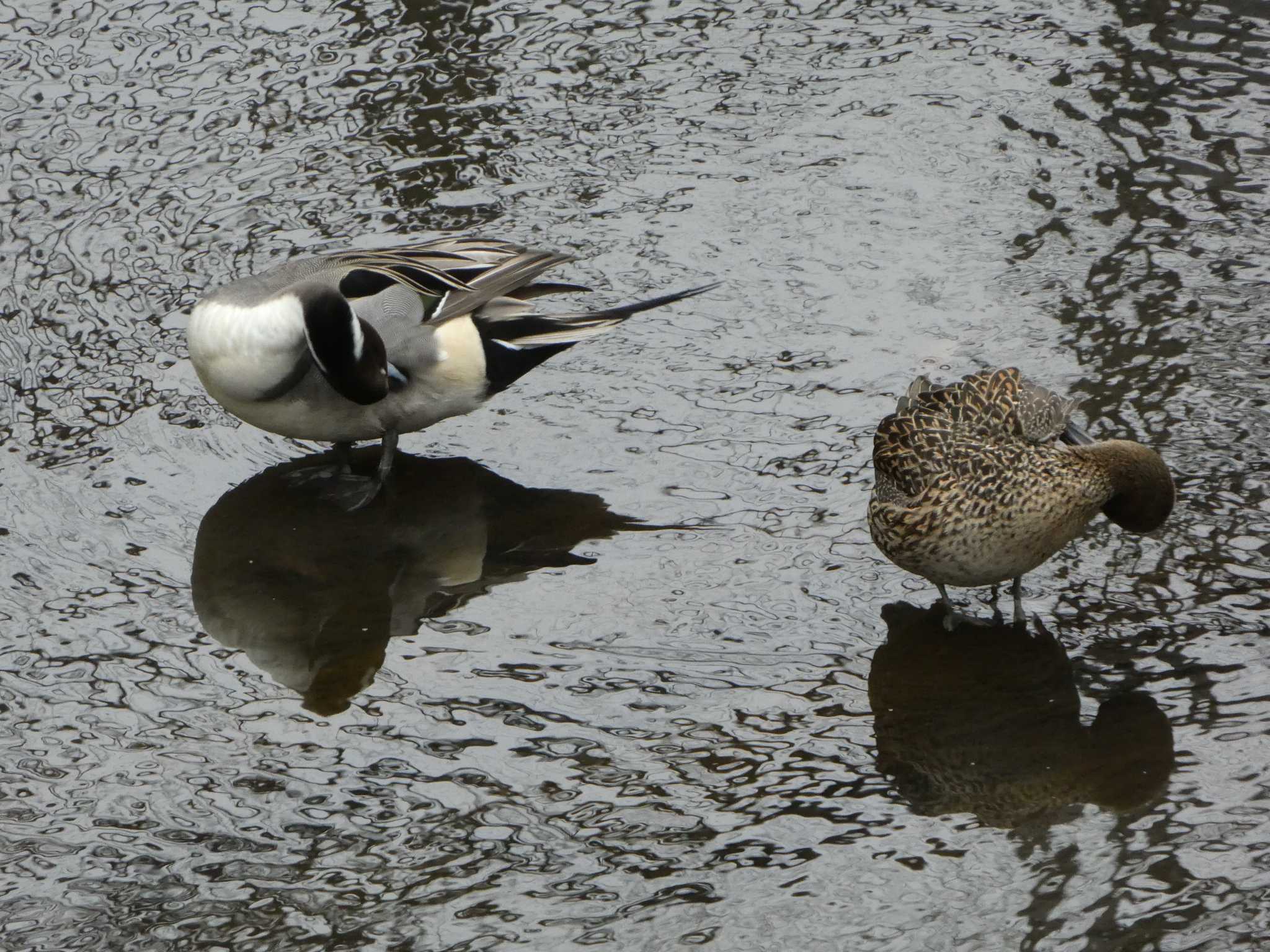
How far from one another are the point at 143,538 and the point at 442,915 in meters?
2.13

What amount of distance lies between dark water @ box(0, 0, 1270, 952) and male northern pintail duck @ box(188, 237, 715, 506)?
285 millimetres

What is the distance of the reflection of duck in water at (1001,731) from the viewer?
4.18 meters

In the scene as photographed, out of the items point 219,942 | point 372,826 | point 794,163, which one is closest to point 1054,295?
point 794,163

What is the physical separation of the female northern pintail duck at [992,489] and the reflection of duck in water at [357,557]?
1.07 m

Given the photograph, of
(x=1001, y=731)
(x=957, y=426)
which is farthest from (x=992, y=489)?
(x=1001, y=731)

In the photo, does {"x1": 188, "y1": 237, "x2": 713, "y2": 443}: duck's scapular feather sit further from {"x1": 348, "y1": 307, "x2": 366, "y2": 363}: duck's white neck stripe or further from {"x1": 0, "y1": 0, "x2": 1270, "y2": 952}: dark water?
{"x1": 0, "y1": 0, "x2": 1270, "y2": 952}: dark water

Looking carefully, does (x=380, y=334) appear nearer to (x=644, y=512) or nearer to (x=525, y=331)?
(x=525, y=331)

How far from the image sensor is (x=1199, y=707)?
14.5 ft

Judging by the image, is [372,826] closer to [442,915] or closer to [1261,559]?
[442,915]

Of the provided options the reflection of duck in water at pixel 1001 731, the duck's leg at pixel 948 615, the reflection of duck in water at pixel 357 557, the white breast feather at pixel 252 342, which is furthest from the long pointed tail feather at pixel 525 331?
the reflection of duck in water at pixel 1001 731

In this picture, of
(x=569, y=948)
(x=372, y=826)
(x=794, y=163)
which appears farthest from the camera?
(x=794, y=163)

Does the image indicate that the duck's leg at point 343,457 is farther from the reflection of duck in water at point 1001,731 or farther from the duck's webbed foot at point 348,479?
the reflection of duck in water at point 1001,731

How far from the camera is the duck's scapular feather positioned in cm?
536

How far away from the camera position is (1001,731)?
442 cm
